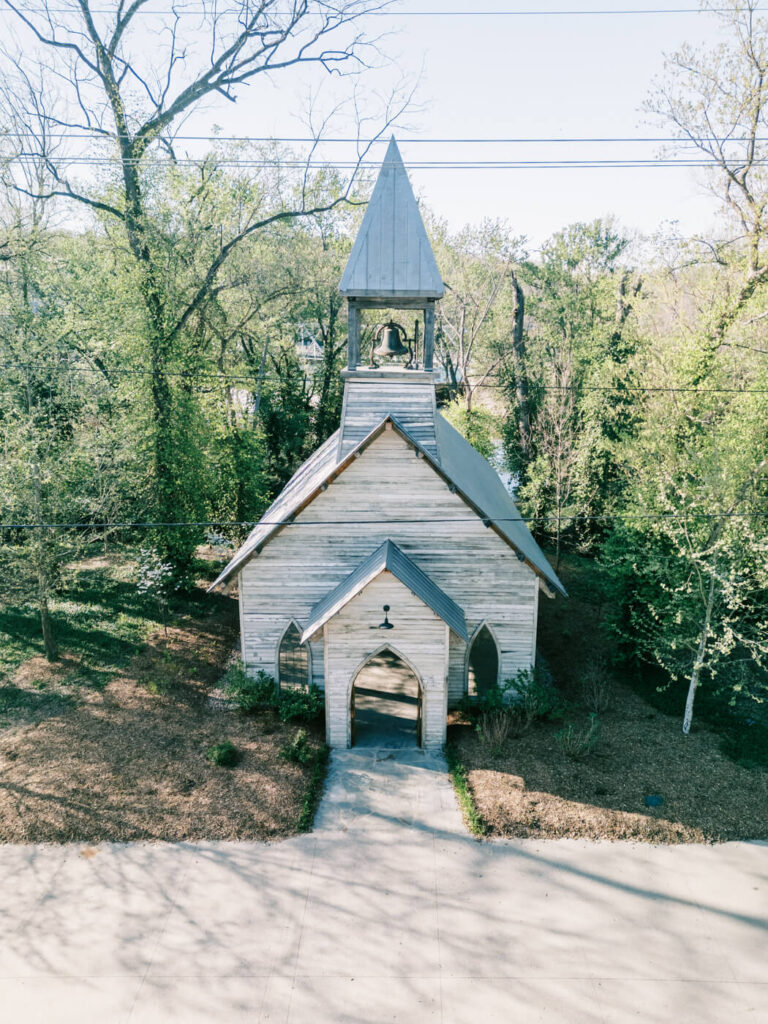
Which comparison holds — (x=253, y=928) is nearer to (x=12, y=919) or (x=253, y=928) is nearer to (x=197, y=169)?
(x=12, y=919)

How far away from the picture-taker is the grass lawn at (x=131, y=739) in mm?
12883

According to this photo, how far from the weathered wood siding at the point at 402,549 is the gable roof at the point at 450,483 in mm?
274

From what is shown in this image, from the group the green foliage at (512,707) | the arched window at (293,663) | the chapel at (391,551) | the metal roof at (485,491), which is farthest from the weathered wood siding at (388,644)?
the metal roof at (485,491)

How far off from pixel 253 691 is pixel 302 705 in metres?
1.50

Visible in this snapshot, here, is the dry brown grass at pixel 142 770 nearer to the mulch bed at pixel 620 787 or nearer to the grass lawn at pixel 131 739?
the grass lawn at pixel 131 739

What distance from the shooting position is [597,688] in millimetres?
17250

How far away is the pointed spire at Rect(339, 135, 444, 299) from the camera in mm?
15383

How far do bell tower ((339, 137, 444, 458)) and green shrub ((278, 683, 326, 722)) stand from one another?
6.08m

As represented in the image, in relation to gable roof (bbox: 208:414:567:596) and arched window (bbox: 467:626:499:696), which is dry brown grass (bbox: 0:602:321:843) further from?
arched window (bbox: 467:626:499:696)

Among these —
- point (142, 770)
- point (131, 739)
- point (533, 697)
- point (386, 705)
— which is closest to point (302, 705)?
point (386, 705)

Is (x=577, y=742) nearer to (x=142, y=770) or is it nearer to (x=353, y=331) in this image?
(x=142, y=770)

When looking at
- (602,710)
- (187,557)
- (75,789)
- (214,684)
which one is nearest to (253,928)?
(75,789)

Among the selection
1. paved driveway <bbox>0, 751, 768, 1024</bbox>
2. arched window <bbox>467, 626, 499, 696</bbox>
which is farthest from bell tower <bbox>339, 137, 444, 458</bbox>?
paved driveway <bbox>0, 751, 768, 1024</bbox>

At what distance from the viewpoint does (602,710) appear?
16891 millimetres
